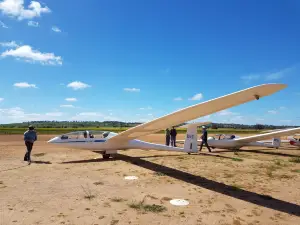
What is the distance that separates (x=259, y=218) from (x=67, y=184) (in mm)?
5871

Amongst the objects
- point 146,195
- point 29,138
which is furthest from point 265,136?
point 29,138

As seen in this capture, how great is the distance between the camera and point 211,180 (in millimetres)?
8805

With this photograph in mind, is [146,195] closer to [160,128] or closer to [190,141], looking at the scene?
[160,128]

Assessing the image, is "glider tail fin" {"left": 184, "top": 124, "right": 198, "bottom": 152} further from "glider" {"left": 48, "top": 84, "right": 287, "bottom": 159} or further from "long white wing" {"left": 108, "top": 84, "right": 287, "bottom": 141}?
"long white wing" {"left": 108, "top": 84, "right": 287, "bottom": 141}

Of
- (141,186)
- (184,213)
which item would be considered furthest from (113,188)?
(184,213)

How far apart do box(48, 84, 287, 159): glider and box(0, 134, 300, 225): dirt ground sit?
2167mm

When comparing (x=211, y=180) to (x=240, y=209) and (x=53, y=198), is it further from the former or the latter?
(x=53, y=198)

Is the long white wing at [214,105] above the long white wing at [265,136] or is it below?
above

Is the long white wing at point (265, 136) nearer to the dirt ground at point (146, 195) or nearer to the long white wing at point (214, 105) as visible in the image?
the dirt ground at point (146, 195)

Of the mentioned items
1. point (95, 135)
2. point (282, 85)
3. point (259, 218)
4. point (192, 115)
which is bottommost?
point (259, 218)

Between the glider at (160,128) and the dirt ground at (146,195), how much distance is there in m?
2.17

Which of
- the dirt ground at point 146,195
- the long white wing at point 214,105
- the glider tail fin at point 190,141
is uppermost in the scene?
the long white wing at point 214,105

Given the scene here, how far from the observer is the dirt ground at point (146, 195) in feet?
16.9

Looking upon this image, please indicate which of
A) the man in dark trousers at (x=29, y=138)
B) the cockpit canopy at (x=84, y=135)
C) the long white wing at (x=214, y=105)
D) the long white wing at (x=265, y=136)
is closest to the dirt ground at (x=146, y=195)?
the man in dark trousers at (x=29, y=138)
